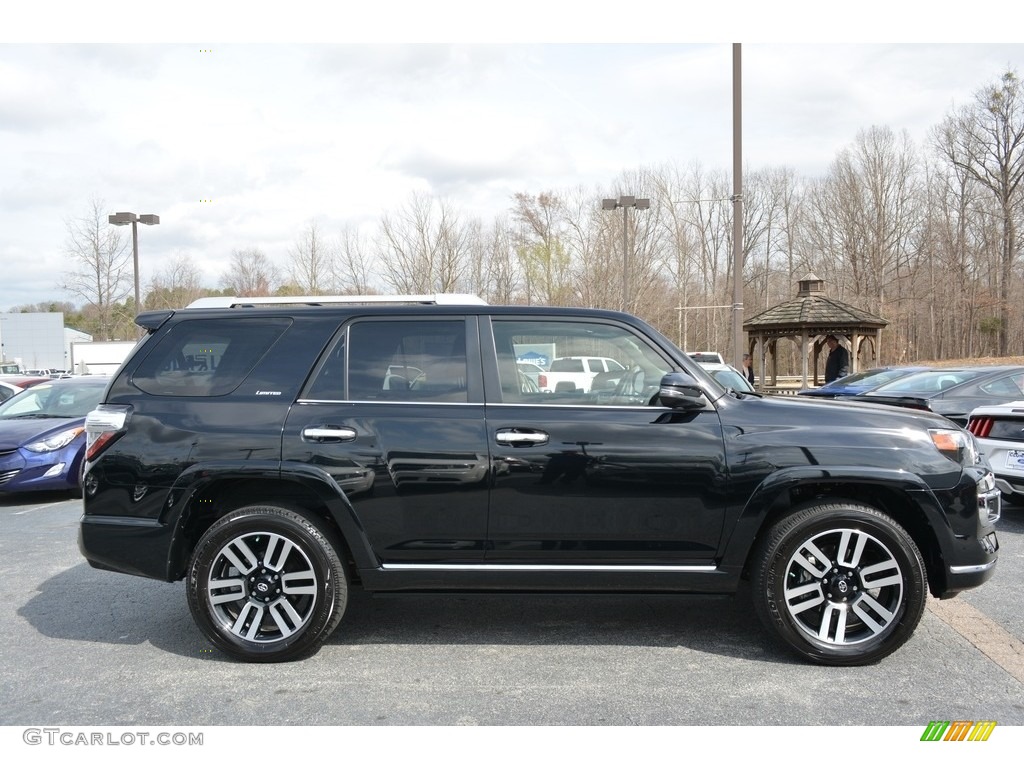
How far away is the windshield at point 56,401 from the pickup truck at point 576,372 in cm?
789

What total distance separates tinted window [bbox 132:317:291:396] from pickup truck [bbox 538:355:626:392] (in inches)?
60.8

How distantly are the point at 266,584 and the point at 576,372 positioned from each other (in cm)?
205

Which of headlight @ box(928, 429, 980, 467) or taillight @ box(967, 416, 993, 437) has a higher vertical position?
headlight @ box(928, 429, 980, 467)

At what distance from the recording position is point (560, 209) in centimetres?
3747

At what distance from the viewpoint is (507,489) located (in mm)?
4043

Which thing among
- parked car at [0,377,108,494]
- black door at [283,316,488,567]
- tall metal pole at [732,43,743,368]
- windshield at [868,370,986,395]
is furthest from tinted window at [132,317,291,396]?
tall metal pole at [732,43,743,368]

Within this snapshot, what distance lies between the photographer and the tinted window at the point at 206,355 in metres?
4.32

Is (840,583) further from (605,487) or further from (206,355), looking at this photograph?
(206,355)

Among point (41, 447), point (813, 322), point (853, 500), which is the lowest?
point (41, 447)

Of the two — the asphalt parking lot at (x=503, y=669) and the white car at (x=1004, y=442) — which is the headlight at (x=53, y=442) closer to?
the asphalt parking lot at (x=503, y=669)

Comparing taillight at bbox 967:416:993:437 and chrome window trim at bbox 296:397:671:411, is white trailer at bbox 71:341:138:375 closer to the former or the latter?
chrome window trim at bbox 296:397:671:411

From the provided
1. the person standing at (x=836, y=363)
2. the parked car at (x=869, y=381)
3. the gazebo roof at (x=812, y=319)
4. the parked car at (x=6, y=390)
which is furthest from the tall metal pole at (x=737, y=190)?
the parked car at (x=6, y=390)

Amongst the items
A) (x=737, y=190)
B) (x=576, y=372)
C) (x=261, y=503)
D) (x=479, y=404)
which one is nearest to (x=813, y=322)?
(x=737, y=190)

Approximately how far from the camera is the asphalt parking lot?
351 cm
